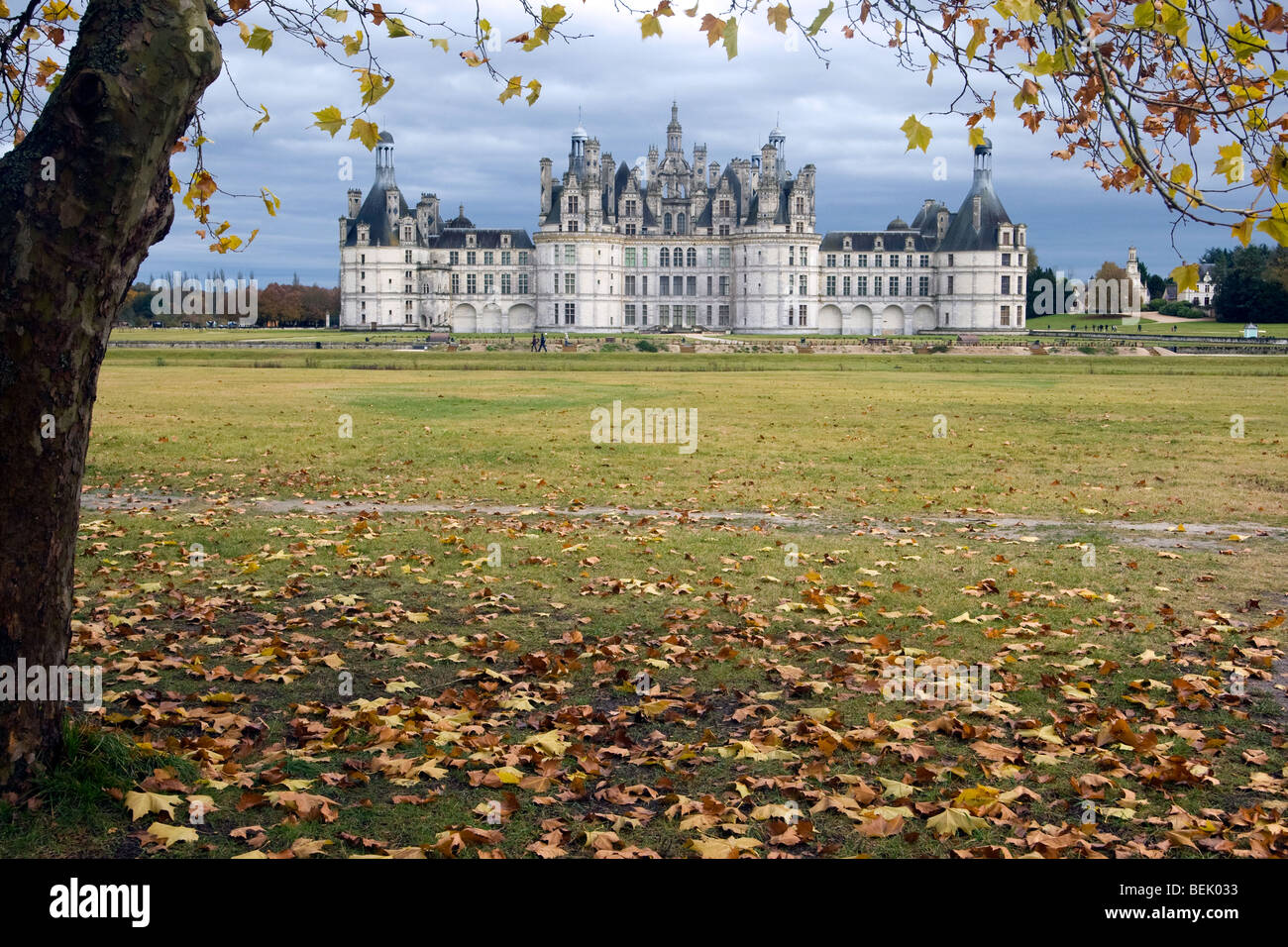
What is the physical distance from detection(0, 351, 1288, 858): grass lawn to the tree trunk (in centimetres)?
69

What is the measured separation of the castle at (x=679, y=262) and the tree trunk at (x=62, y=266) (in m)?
102

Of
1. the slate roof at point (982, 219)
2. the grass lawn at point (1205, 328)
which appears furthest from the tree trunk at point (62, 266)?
the slate roof at point (982, 219)

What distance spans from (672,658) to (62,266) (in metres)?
4.07

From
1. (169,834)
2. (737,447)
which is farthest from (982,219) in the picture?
(169,834)

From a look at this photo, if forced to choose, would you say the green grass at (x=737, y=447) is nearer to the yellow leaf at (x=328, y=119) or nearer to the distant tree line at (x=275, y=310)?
the yellow leaf at (x=328, y=119)

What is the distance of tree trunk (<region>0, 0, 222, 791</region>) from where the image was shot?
14.9 ft

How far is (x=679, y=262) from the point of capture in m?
110

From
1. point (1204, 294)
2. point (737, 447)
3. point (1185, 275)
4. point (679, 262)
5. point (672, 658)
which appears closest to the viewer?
point (1185, 275)

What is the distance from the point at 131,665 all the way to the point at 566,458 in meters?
10.7

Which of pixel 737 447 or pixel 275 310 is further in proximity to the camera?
pixel 275 310

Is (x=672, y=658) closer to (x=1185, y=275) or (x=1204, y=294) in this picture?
(x=1185, y=275)

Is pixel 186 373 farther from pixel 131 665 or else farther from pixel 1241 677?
pixel 1241 677

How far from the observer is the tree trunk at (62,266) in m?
4.54
